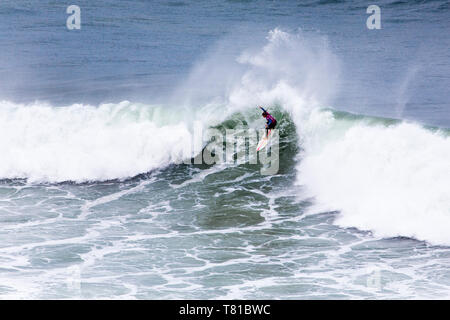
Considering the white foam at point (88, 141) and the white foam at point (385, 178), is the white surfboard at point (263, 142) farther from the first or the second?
the white foam at point (88, 141)

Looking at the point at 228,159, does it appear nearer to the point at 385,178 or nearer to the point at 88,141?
the point at 88,141

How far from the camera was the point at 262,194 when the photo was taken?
→ 57.8 ft

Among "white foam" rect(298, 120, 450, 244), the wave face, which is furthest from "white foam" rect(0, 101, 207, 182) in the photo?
"white foam" rect(298, 120, 450, 244)

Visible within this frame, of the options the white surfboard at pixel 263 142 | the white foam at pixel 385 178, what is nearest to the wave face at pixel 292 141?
the white foam at pixel 385 178

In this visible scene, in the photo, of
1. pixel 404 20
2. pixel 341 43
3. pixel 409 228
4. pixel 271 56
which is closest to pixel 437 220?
pixel 409 228

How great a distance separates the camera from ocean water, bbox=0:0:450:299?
489 inches

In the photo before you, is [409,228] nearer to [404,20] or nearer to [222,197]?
[222,197]

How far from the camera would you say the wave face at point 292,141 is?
15.7 m

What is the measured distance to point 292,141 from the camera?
66.6 ft

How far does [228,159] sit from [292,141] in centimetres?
184

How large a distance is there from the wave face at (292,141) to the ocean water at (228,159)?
0.18 feet

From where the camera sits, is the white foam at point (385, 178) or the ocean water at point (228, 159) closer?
Answer: the ocean water at point (228, 159)

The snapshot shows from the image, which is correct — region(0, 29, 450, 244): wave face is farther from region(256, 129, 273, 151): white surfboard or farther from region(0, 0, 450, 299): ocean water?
region(256, 129, 273, 151): white surfboard

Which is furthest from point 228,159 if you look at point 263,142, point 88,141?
point 88,141
